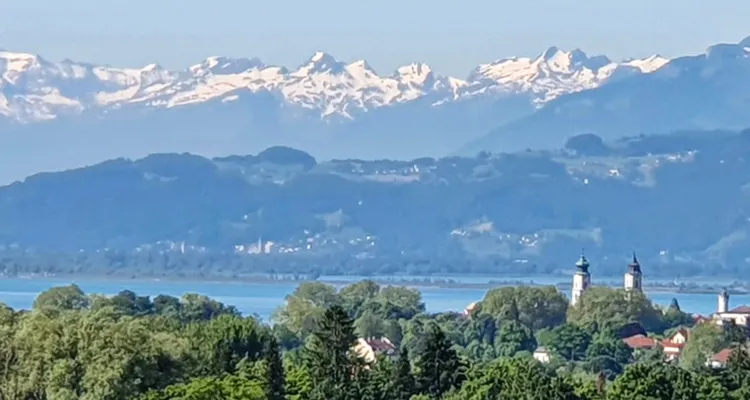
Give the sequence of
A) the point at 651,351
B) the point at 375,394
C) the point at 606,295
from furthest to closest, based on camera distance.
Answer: the point at 606,295, the point at 651,351, the point at 375,394

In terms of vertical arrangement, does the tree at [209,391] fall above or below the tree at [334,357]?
below

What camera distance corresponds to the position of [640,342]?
98625mm

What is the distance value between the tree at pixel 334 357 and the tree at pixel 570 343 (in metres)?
41.7

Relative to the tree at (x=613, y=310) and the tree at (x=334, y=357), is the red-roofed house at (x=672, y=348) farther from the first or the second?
the tree at (x=334, y=357)

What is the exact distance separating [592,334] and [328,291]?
27933 mm

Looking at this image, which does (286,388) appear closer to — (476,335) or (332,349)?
(332,349)

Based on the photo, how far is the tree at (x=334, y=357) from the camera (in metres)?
49.8

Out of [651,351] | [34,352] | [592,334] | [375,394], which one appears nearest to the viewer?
[34,352]

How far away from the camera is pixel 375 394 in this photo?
164ft

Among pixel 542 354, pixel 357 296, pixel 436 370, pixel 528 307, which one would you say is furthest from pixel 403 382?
pixel 357 296

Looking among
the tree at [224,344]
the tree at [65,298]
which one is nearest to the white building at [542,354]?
the tree at [65,298]

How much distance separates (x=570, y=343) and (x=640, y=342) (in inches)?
186

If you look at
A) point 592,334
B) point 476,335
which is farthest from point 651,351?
point 476,335

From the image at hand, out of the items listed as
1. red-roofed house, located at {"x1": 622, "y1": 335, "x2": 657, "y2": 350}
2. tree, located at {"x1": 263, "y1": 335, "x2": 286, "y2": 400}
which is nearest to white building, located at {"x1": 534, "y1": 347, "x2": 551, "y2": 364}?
red-roofed house, located at {"x1": 622, "y1": 335, "x2": 657, "y2": 350}
